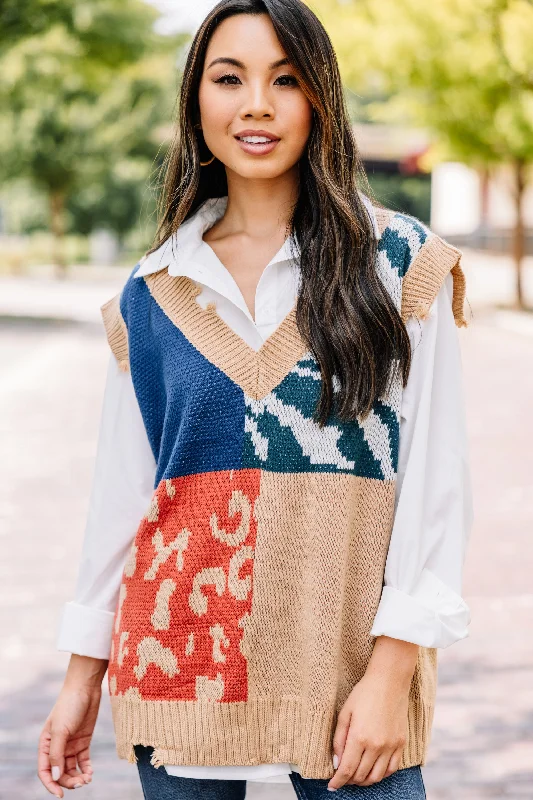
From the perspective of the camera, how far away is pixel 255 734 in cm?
169

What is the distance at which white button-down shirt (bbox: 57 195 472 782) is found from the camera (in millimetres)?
1628

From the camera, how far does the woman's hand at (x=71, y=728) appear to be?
1901mm

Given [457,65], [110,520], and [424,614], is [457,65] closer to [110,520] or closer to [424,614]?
[110,520]

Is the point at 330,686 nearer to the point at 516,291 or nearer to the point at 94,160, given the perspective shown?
the point at 516,291

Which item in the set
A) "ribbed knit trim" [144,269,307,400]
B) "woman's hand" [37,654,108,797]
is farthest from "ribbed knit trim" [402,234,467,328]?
"woman's hand" [37,654,108,797]

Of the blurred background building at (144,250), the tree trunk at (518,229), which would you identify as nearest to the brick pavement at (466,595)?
the blurred background building at (144,250)

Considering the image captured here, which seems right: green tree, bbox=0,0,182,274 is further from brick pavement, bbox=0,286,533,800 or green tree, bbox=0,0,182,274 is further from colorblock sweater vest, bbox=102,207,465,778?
colorblock sweater vest, bbox=102,207,465,778

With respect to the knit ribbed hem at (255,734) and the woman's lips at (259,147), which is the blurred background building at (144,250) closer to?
the woman's lips at (259,147)

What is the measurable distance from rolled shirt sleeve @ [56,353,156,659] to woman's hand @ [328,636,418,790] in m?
0.50

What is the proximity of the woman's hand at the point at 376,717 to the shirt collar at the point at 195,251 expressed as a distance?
644 mm

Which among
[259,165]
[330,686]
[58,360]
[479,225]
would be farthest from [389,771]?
[479,225]

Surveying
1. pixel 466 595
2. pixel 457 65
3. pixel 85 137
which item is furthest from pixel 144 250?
pixel 85 137

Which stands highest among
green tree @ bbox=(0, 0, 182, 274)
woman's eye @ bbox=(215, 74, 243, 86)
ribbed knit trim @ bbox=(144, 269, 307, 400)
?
green tree @ bbox=(0, 0, 182, 274)

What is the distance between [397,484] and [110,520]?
0.52m
